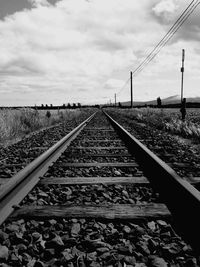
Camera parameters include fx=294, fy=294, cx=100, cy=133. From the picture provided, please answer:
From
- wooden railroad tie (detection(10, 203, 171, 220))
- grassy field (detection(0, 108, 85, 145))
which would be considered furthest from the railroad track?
grassy field (detection(0, 108, 85, 145))

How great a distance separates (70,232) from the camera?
87.9 inches

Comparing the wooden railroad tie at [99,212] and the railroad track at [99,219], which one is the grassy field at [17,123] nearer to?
the railroad track at [99,219]

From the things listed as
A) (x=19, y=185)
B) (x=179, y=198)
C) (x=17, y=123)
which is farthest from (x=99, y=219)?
(x=17, y=123)

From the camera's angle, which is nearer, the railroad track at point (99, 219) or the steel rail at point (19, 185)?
the railroad track at point (99, 219)

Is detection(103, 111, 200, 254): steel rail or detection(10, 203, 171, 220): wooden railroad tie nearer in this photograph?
detection(103, 111, 200, 254): steel rail

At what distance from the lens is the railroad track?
1.91 metres

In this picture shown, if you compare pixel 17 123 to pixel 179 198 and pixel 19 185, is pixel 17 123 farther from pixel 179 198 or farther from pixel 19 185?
pixel 179 198

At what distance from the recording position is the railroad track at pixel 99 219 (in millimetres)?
1912

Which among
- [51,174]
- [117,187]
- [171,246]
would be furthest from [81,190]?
[171,246]

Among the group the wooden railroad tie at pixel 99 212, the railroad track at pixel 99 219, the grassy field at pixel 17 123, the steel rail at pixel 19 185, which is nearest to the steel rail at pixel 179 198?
the railroad track at pixel 99 219

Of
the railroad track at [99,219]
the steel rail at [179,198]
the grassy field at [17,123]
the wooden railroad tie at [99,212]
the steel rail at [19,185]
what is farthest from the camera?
the grassy field at [17,123]

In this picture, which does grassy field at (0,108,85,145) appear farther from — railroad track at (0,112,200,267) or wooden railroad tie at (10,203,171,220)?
wooden railroad tie at (10,203,171,220)

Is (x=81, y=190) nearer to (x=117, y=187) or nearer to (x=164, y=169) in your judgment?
(x=117, y=187)

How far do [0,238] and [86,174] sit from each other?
208cm
